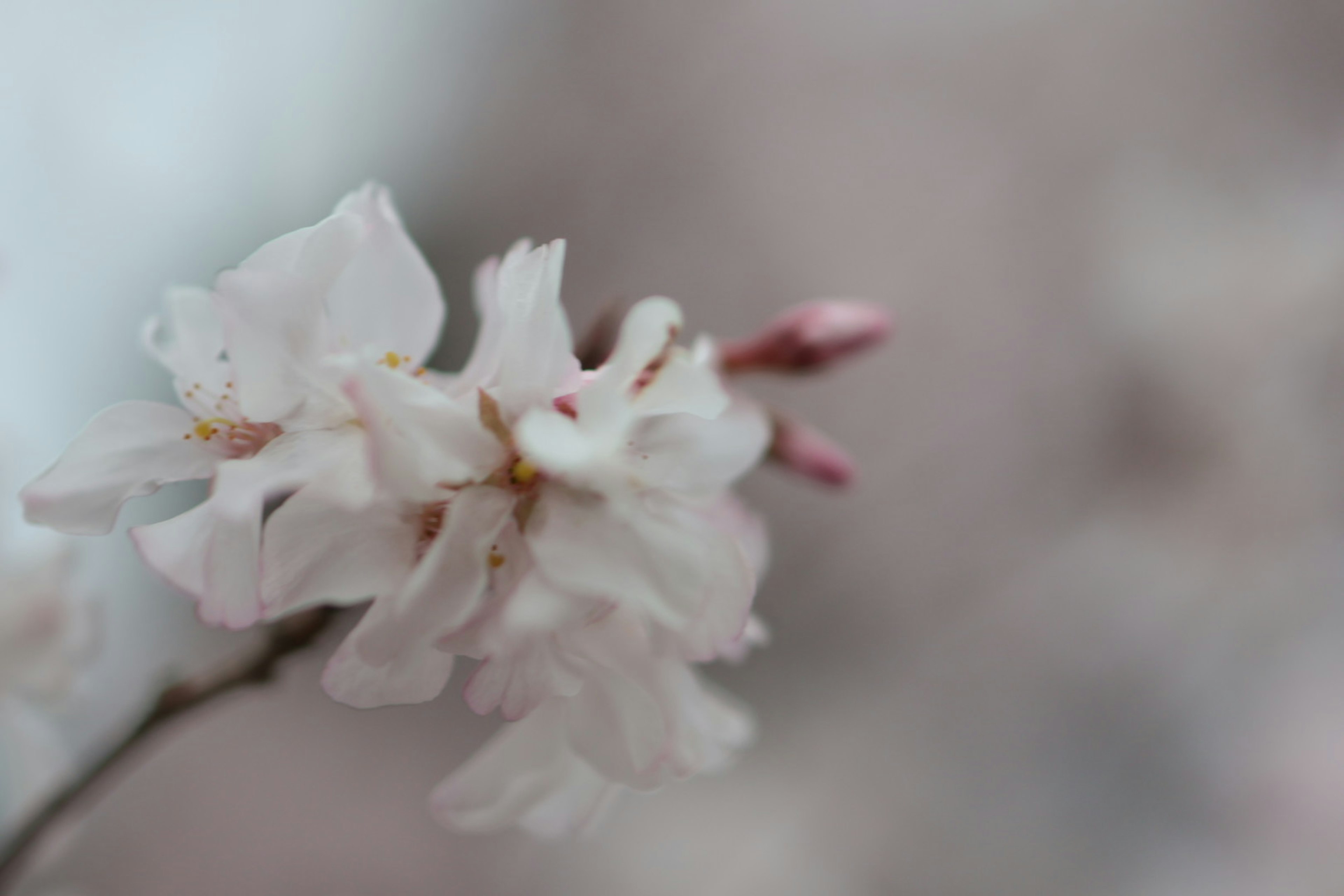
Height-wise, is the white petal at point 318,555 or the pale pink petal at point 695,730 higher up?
the white petal at point 318,555

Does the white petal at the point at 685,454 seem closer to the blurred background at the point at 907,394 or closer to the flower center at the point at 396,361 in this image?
the flower center at the point at 396,361

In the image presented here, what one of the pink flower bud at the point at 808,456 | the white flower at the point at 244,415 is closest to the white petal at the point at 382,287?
the white flower at the point at 244,415

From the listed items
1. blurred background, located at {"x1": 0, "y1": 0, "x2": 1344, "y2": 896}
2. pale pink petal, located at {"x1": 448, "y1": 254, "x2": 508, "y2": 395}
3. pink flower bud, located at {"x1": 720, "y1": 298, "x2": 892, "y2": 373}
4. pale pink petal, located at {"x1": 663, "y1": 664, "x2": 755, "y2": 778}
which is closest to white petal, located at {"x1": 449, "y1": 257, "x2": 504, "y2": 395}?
pale pink petal, located at {"x1": 448, "y1": 254, "x2": 508, "y2": 395}

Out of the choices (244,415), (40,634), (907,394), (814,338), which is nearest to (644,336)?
(244,415)

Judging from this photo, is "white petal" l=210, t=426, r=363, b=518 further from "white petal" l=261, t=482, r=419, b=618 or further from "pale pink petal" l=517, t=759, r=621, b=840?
"pale pink petal" l=517, t=759, r=621, b=840

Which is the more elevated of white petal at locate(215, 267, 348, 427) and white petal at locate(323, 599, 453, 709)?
white petal at locate(215, 267, 348, 427)
